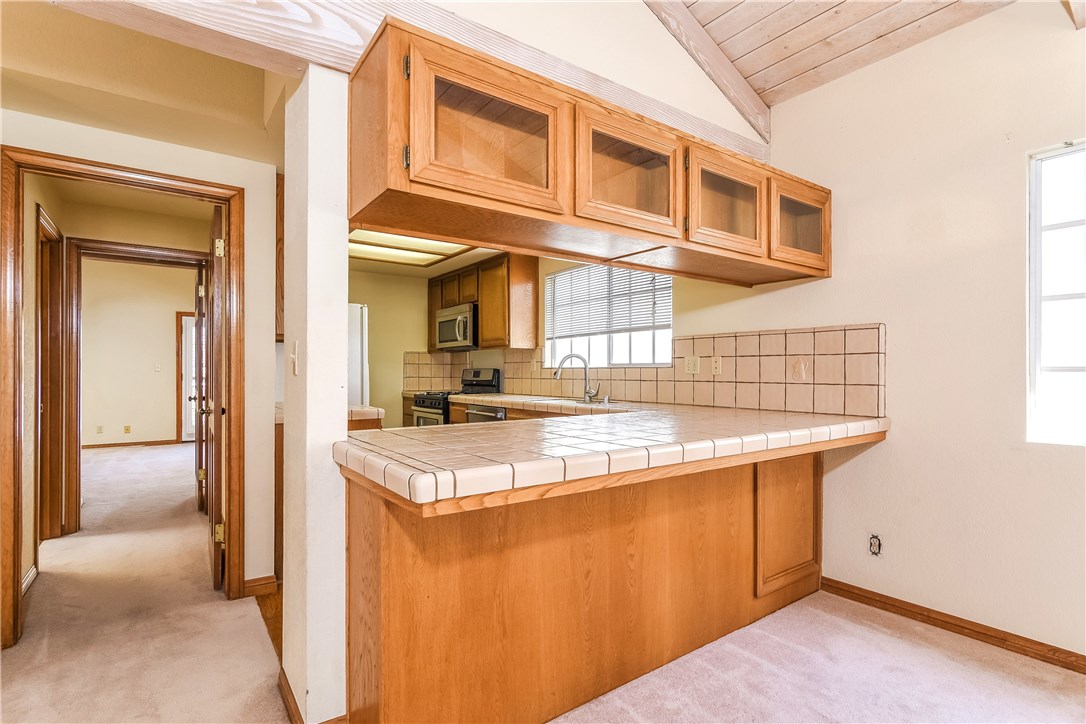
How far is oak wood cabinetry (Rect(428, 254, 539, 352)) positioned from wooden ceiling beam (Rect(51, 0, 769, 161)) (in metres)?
2.43

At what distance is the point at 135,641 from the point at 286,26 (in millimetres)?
2360

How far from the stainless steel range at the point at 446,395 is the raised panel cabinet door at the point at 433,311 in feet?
1.84

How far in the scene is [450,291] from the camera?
5.27 meters

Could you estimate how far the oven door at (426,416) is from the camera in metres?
4.55

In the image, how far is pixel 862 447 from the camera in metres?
2.45

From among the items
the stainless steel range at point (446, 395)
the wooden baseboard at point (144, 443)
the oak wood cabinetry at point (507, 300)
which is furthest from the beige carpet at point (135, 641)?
the wooden baseboard at point (144, 443)

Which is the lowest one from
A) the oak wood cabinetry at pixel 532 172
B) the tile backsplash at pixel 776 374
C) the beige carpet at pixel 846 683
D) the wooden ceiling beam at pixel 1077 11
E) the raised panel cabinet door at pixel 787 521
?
the beige carpet at pixel 846 683

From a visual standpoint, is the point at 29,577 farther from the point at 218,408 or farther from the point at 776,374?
the point at 776,374

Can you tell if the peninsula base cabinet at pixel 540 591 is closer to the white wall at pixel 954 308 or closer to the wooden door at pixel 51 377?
the white wall at pixel 954 308

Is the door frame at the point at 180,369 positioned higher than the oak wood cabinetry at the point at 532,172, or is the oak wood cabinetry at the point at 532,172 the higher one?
the oak wood cabinetry at the point at 532,172

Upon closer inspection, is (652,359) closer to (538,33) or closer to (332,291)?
(538,33)

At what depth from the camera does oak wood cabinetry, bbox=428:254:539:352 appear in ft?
14.1

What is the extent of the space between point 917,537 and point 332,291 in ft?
8.40

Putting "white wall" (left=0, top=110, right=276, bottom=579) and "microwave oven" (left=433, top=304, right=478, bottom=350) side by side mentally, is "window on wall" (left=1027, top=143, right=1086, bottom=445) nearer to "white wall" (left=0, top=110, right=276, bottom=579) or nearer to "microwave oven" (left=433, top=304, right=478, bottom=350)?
"white wall" (left=0, top=110, right=276, bottom=579)
